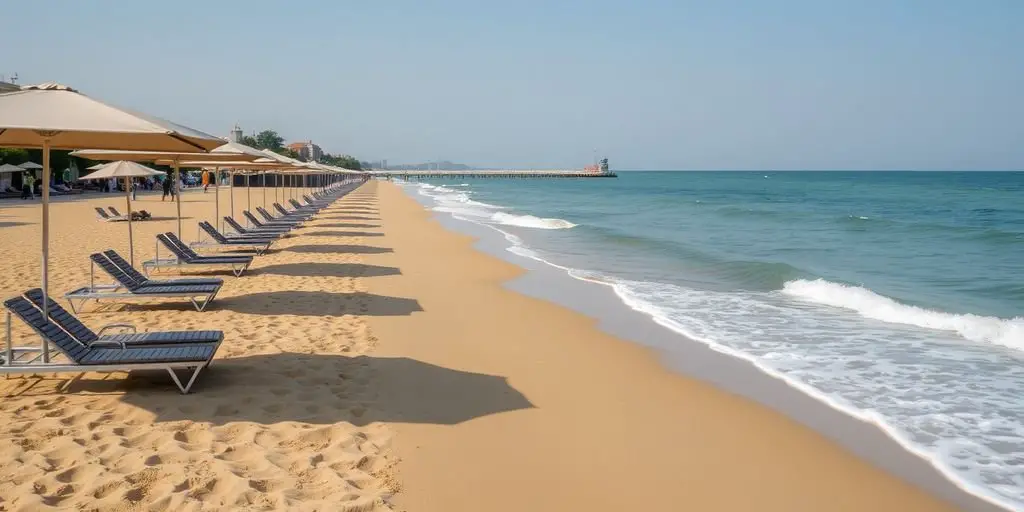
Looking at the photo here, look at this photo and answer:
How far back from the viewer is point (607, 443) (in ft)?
15.5

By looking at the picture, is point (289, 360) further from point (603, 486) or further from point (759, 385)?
point (759, 385)

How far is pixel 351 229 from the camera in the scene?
19.5m

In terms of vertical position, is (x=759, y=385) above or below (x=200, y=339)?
below

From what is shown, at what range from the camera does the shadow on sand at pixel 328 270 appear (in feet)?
35.2

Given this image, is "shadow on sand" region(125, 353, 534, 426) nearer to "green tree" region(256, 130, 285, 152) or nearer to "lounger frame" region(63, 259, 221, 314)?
"lounger frame" region(63, 259, 221, 314)

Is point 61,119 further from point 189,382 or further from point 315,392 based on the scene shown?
point 315,392

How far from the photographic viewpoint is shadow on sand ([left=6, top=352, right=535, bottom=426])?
4.77 metres

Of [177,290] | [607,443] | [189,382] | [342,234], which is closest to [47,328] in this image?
[189,382]

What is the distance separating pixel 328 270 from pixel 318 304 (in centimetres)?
281

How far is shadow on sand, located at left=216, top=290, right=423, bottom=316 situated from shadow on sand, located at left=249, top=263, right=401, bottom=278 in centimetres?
158

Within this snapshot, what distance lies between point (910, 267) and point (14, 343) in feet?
51.3

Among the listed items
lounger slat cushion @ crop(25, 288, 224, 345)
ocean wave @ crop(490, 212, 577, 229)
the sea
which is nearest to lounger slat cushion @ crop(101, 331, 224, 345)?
lounger slat cushion @ crop(25, 288, 224, 345)

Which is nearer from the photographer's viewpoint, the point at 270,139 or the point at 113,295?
the point at 113,295

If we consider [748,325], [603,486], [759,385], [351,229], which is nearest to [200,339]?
[603,486]
